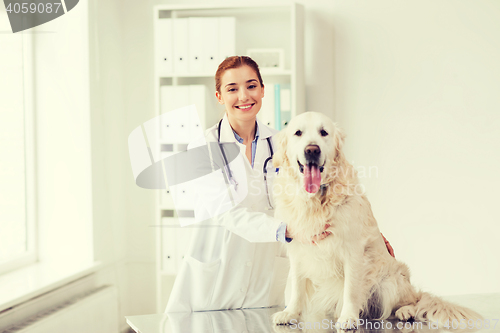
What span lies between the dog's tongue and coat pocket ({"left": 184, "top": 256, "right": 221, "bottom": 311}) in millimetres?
619

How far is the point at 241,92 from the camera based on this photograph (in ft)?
5.07

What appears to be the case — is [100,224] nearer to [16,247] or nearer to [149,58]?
[16,247]

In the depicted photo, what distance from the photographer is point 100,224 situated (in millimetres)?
2934

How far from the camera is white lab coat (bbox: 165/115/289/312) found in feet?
5.20

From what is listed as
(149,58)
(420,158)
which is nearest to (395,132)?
(420,158)

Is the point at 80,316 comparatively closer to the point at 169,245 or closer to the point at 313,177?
the point at 169,245

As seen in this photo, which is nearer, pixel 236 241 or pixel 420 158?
pixel 236 241

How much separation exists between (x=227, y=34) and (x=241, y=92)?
1354 millimetres

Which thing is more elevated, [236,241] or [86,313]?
[236,241]

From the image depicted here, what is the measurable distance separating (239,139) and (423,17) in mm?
2139

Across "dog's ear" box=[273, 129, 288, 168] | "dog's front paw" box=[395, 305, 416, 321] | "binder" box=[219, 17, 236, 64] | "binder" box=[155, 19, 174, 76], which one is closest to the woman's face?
"dog's ear" box=[273, 129, 288, 168]

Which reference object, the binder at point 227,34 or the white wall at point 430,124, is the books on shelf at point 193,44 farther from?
the white wall at point 430,124

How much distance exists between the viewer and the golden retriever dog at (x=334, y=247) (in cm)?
120

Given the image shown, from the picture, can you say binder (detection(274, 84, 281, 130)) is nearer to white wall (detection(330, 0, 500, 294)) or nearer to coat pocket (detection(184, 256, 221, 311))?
white wall (detection(330, 0, 500, 294))
